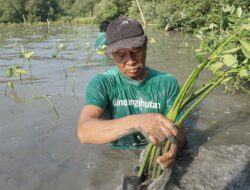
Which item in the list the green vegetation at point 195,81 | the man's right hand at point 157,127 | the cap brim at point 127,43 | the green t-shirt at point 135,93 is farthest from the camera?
the green t-shirt at point 135,93

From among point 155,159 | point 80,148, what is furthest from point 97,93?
point 80,148

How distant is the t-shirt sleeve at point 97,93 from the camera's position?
3219 mm

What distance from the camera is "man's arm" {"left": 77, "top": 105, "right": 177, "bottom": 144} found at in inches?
72.3

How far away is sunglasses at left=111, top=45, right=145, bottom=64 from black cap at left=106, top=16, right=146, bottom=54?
0.05 meters

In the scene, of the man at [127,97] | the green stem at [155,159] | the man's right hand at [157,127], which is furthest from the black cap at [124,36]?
the man's right hand at [157,127]

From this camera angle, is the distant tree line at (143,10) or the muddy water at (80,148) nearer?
the muddy water at (80,148)

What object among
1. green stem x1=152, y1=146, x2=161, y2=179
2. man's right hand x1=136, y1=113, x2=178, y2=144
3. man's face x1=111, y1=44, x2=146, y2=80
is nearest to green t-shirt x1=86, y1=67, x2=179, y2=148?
man's face x1=111, y1=44, x2=146, y2=80

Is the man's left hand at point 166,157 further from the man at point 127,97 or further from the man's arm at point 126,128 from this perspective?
the man's arm at point 126,128

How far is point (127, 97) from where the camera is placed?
3.66m

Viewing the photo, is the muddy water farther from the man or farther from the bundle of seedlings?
the bundle of seedlings

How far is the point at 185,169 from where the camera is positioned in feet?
11.3

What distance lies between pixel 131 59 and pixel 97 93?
1.62 feet

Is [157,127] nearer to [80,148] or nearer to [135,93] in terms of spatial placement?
[135,93]

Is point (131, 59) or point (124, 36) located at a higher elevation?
point (124, 36)
